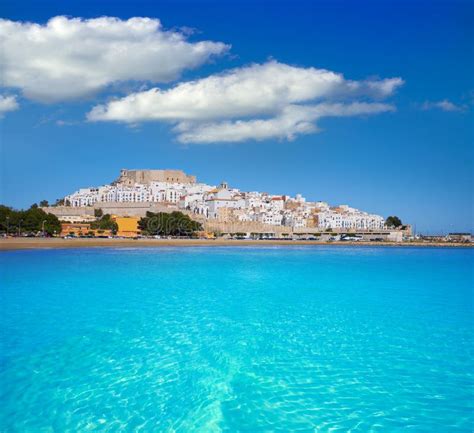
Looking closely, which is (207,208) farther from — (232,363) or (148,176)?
(232,363)

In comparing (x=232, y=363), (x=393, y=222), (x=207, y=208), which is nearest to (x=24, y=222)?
(x=207, y=208)

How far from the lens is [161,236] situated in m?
84.4

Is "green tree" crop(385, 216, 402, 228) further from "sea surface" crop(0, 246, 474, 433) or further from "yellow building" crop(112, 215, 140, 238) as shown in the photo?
"sea surface" crop(0, 246, 474, 433)

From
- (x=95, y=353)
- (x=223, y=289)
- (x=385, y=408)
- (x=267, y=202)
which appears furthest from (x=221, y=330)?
(x=267, y=202)

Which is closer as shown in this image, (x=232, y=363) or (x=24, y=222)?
(x=232, y=363)

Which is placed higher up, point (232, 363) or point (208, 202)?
point (208, 202)

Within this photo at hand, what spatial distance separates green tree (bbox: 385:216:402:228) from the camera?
13668 cm

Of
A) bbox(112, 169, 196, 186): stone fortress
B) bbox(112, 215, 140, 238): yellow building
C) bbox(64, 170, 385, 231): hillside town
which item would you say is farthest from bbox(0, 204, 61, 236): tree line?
bbox(112, 169, 196, 186): stone fortress

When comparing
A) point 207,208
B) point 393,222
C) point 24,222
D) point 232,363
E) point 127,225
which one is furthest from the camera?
point 393,222

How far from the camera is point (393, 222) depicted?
450 ft

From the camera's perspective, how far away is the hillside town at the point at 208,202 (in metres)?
117

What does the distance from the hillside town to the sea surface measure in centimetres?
9180

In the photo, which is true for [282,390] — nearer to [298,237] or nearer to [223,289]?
[223,289]

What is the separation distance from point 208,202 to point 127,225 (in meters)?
33.8
